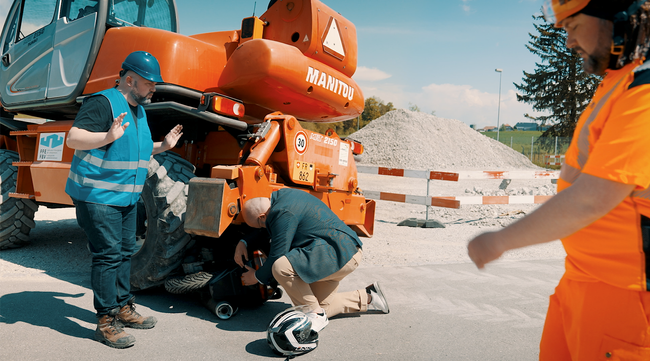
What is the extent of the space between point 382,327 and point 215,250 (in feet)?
5.33

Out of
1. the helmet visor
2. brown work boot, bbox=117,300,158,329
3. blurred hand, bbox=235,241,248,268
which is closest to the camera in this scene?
the helmet visor

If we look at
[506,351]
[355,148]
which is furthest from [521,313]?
[355,148]

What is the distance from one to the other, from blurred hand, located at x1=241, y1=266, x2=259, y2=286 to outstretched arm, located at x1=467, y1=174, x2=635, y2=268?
256cm

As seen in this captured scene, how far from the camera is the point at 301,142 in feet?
13.9

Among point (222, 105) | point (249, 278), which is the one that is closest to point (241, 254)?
point (249, 278)

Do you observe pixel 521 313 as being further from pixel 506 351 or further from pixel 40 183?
pixel 40 183

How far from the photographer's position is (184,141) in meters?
4.71

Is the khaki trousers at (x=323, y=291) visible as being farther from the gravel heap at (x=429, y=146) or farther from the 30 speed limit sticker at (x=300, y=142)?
the gravel heap at (x=429, y=146)

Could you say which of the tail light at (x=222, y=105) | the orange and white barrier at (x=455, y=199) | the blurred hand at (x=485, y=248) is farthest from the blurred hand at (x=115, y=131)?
the orange and white barrier at (x=455, y=199)

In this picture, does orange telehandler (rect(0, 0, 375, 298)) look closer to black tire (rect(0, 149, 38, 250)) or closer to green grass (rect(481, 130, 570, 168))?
black tire (rect(0, 149, 38, 250))

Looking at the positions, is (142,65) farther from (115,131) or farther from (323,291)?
(323,291)

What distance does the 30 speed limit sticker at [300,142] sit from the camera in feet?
13.7

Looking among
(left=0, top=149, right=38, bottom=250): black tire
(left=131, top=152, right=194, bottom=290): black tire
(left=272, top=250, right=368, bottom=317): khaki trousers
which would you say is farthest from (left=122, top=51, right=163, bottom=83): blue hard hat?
(left=0, top=149, right=38, bottom=250): black tire

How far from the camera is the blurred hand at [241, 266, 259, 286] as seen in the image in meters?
3.57
